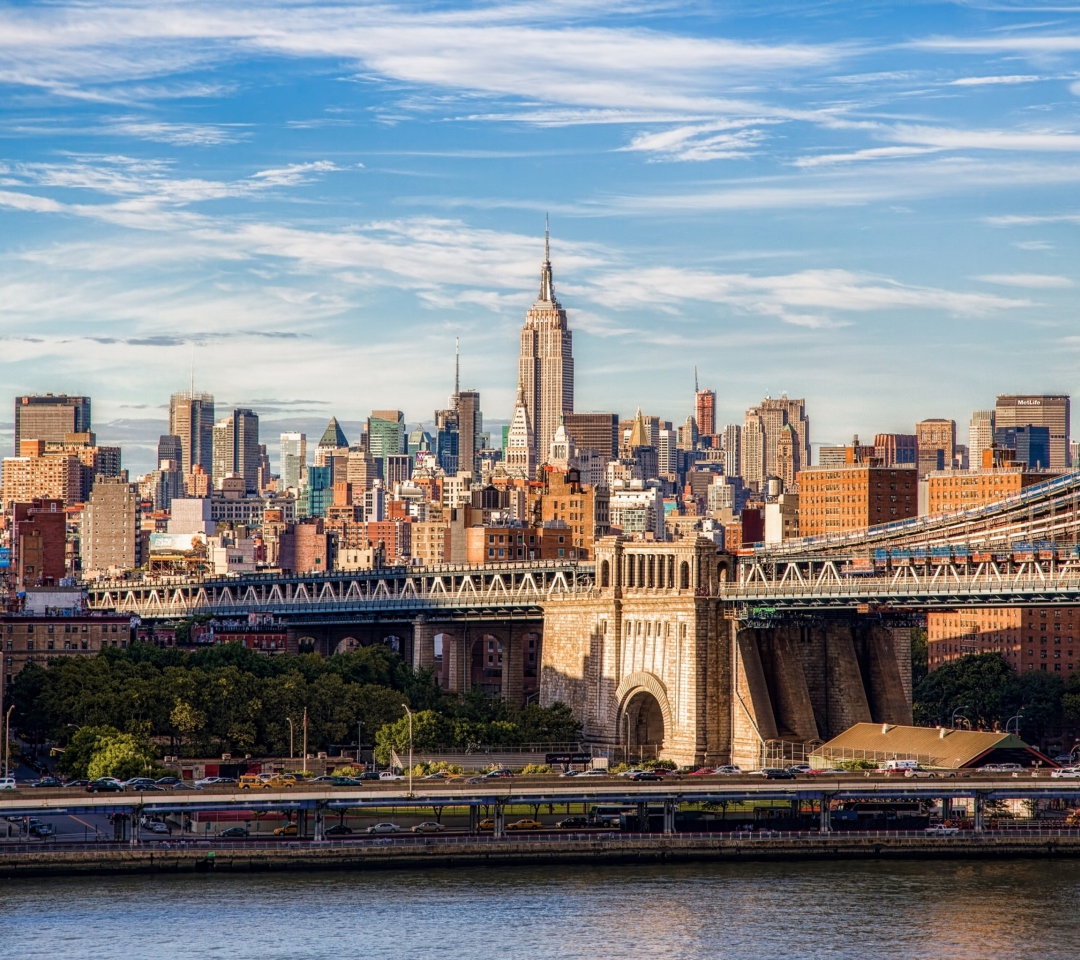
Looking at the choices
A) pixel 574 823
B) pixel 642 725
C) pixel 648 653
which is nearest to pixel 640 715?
pixel 642 725

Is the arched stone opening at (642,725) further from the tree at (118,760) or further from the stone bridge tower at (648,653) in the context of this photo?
the tree at (118,760)

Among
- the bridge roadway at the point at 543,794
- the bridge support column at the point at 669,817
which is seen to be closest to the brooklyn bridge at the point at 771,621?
the bridge roadway at the point at 543,794

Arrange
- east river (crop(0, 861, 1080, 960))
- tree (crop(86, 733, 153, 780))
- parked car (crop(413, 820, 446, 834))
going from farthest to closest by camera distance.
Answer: tree (crop(86, 733, 153, 780))
parked car (crop(413, 820, 446, 834))
east river (crop(0, 861, 1080, 960))

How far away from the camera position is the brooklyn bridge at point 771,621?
125m

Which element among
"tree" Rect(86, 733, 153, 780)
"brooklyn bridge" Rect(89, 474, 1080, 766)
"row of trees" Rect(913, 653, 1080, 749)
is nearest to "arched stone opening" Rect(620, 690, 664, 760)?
"brooklyn bridge" Rect(89, 474, 1080, 766)

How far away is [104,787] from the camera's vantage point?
341 ft

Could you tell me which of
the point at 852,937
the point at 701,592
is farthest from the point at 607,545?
the point at 852,937

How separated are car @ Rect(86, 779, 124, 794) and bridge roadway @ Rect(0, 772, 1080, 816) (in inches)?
68.2

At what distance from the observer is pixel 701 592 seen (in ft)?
427

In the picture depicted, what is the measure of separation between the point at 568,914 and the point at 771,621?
4406 centimetres

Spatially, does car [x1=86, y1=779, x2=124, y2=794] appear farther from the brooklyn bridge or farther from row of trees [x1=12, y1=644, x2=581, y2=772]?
the brooklyn bridge

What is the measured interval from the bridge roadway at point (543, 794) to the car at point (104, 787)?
5.68ft

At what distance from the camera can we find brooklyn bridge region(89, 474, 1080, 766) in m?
125

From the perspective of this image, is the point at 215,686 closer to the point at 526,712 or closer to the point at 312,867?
the point at 526,712
